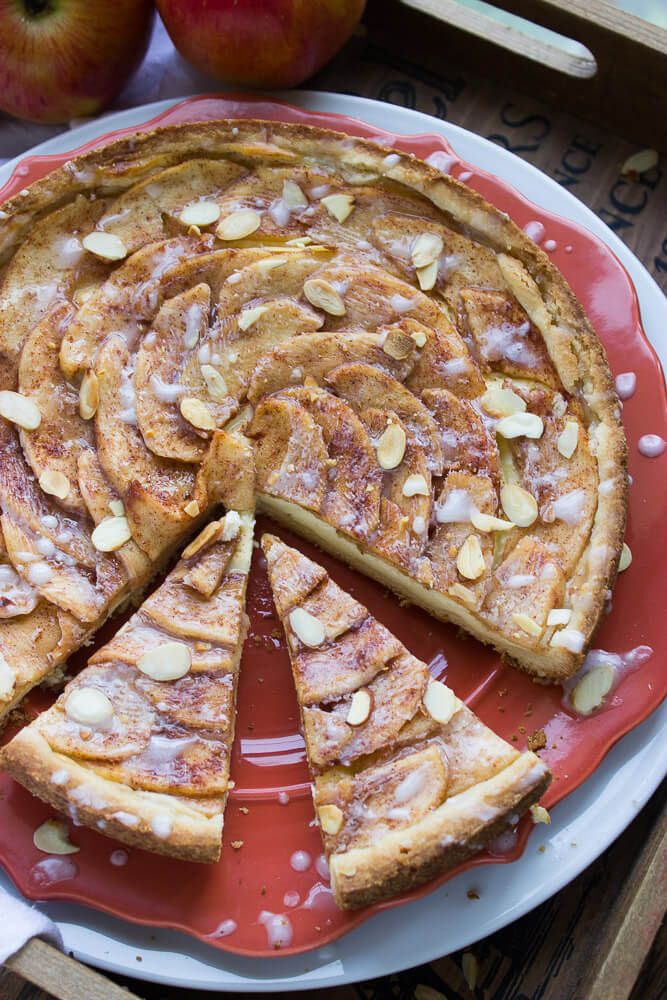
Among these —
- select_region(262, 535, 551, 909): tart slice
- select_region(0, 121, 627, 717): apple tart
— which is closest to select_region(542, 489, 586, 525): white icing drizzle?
select_region(0, 121, 627, 717): apple tart

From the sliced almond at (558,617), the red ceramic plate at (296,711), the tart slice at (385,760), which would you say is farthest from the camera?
the sliced almond at (558,617)

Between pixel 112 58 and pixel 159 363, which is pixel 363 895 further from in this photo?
pixel 112 58

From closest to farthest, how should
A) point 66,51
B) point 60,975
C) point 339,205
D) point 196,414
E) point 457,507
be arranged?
1. point 60,975
2. point 457,507
3. point 196,414
4. point 339,205
5. point 66,51

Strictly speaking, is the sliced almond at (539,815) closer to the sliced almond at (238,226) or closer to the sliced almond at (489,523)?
the sliced almond at (489,523)

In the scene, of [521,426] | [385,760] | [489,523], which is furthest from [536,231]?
[385,760]

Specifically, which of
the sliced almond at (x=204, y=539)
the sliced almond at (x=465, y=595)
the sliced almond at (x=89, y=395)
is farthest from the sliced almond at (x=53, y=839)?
the sliced almond at (x=465, y=595)

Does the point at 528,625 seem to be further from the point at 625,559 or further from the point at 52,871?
the point at 52,871
